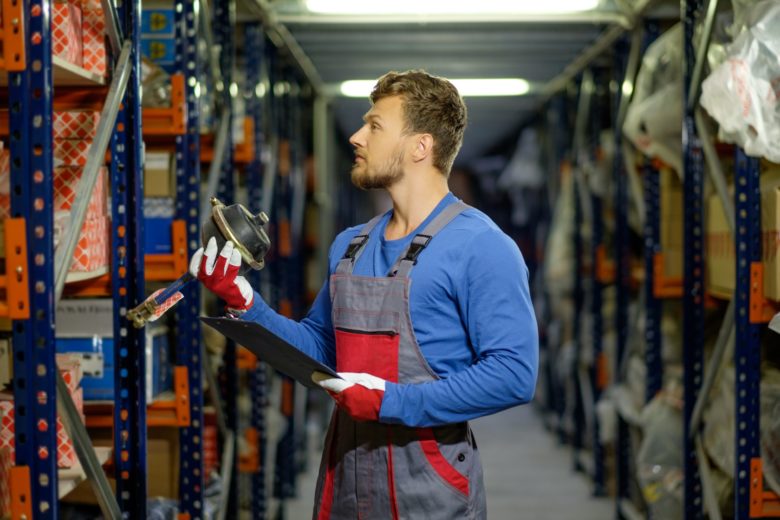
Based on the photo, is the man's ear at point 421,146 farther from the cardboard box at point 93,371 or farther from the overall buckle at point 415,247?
the cardboard box at point 93,371

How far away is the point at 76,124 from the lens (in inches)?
124

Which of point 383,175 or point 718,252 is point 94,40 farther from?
point 718,252

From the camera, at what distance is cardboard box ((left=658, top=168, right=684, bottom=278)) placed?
521 cm

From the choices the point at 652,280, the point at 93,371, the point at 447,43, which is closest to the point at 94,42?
the point at 93,371

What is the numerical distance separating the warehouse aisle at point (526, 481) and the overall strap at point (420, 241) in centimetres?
419

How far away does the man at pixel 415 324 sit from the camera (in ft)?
7.71

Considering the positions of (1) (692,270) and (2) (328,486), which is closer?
(2) (328,486)

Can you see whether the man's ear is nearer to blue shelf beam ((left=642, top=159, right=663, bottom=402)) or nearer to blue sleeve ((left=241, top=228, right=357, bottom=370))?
blue sleeve ((left=241, top=228, right=357, bottom=370))

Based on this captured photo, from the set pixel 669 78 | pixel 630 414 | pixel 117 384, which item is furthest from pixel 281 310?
pixel 117 384

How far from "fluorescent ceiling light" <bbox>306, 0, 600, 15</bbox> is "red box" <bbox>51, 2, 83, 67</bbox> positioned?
9.02 ft

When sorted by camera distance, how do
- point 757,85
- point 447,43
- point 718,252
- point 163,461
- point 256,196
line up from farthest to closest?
point 447,43 < point 256,196 < point 163,461 < point 718,252 < point 757,85

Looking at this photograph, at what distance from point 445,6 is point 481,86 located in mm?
2891

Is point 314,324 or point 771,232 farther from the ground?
point 771,232

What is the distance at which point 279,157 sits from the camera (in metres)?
6.52
